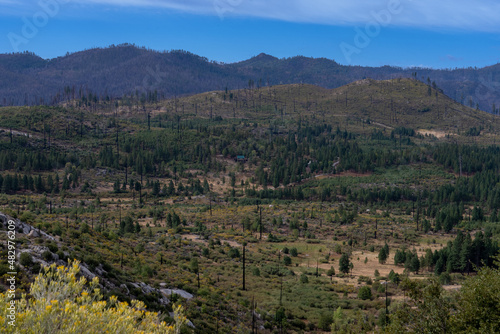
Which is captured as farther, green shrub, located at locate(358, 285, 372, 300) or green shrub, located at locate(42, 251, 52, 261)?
green shrub, located at locate(358, 285, 372, 300)

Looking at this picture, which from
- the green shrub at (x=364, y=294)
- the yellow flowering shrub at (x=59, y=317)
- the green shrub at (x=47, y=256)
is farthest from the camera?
the green shrub at (x=364, y=294)

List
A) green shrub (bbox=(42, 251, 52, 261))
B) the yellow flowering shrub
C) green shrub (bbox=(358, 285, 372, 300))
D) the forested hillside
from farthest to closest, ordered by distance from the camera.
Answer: green shrub (bbox=(358, 285, 372, 300)), the forested hillside, green shrub (bbox=(42, 251, 52, 261)), the yellow flowering shrub

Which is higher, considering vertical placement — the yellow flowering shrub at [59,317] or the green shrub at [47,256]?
the yellow flowering shrub at [59,317]

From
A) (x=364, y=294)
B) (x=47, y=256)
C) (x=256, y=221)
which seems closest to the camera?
(x=47, y=256)

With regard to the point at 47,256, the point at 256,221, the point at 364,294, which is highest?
the point at 47,256

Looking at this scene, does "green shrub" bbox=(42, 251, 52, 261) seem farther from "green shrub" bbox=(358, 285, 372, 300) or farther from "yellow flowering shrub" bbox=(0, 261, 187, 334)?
"green shrub" bbox=(358, 285, 372, 300)

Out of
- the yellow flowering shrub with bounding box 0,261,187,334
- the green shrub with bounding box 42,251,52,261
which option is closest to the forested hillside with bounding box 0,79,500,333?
the green shrub with bounding box 42,251,52,261

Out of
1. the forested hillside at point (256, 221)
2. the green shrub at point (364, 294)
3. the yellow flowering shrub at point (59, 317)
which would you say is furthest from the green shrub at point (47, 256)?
the green shrub at point (364, 294)

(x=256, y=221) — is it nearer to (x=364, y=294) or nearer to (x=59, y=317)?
(x=364, y=294)

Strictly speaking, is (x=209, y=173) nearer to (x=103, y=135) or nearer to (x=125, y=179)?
(x=125, y=179)

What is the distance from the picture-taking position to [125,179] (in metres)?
129

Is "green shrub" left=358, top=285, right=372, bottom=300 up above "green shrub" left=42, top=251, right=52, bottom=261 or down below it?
below

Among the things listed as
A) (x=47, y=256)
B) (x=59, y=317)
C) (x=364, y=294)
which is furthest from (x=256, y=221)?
(x=59, y=317)

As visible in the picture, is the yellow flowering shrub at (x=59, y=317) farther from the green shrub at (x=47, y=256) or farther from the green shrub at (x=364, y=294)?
the green shrub at (x=364, y=294)
